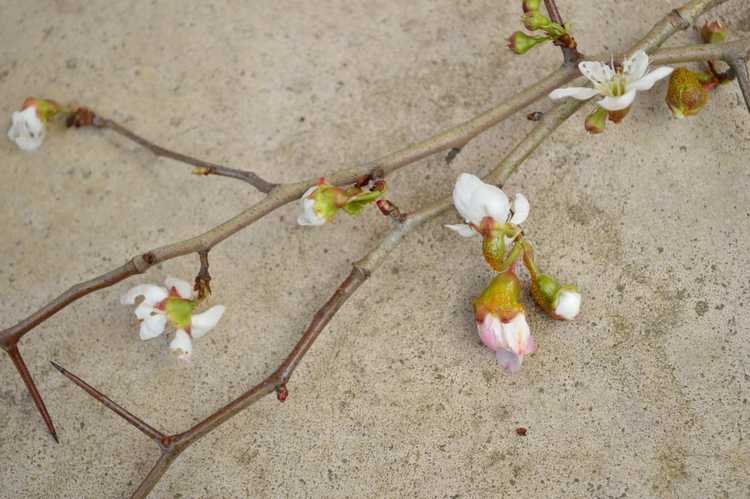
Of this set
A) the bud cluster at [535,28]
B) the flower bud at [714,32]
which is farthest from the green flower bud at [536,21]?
the flower bud at [714,32]

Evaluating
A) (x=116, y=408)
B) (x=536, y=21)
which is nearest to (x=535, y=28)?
(x=536, y=21)

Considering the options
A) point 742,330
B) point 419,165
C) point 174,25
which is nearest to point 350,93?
point 419,165

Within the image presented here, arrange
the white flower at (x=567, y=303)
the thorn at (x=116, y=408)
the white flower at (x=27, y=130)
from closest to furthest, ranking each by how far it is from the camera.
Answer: the thorn at (x=116, y=408) < the white flower at (x=567, y=303) < the white flower at (x=27, y=130)

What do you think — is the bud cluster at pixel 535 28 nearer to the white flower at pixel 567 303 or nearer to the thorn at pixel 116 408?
the white flower at pixel 567 303

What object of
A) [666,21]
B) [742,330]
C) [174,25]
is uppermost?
[174,25]

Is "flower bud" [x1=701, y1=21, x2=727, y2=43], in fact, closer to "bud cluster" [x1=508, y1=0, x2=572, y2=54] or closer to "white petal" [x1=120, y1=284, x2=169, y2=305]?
"bud cluster" [x1=508, y1=0, x2=572, y2=54]

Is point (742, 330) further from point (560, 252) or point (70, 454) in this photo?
point (70, 454)
